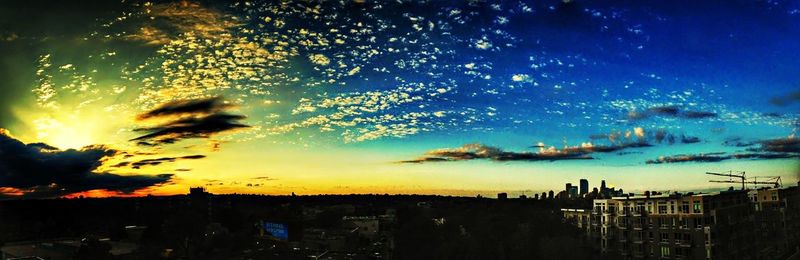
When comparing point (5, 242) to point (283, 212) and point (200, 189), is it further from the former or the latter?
point (283, 212)

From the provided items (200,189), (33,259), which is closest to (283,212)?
(200,189)

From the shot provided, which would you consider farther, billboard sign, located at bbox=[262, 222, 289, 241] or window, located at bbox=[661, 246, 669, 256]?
billboard sign, located at bbox=[262, 222, 289, 241]

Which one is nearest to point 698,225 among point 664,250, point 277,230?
point 664,250

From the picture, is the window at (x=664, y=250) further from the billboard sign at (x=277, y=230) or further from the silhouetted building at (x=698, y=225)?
the billboard sign at (x=277, y=230)

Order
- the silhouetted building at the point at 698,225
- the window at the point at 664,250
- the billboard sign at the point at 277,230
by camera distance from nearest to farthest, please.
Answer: the silhouetted building at the point at 698,225 → the window at the point at 664,250 → the billboard sign at the point at 277,230

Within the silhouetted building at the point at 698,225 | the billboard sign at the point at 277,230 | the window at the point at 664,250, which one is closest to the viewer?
the silhouetted building at the point at 698,225

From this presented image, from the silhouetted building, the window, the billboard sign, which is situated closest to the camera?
the silhouetted building

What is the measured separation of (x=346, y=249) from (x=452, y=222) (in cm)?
1034

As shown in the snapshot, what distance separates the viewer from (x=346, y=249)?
137 ft

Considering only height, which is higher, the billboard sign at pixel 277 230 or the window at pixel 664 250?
the billboard sign at pixel 277 230

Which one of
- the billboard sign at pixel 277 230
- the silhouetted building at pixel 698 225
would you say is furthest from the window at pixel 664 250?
the billboard sign at pixel 277 230

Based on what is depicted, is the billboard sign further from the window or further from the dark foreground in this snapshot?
the window

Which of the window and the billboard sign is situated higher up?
the billboard sign

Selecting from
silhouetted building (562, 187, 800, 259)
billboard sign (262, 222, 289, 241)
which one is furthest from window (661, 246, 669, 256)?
billboard sign (262, 222, 289, 241)
